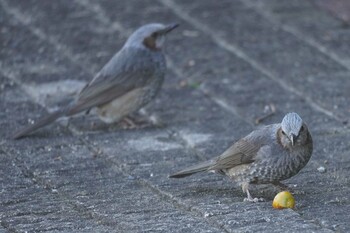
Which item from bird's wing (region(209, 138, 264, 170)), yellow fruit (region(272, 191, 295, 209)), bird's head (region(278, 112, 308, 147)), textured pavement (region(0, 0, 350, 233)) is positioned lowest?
textured pavement (region(0, 0, 350, 233))

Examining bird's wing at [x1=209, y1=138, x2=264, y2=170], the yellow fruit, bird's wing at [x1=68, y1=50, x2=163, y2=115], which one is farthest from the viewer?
bird's wing at [x1=68, y1=50, x2=163, y2=115]

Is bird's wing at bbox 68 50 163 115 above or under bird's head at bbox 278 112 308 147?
under

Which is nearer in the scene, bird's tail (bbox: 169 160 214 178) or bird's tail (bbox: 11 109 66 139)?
bird's tail (bbox: 169 160 214 178)

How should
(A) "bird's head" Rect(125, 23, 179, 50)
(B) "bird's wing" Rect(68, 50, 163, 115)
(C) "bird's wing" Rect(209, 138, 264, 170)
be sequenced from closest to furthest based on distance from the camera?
(C) "bird's wing" Rect(209, 138, 264, 170) < (B) "bird's wing" Rect(68, 50, 163, 115) < (A) "bird's head" Rect(125, 23, 179, 50)

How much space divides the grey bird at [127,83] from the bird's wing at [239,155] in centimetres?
204

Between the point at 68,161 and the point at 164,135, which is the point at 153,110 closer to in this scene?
the point at 164,135

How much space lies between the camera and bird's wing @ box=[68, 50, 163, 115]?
29.3 feet

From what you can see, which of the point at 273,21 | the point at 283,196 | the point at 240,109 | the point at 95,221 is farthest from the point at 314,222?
the point at 273,21

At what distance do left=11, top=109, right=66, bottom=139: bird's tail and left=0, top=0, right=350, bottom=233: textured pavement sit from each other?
2.9 inches

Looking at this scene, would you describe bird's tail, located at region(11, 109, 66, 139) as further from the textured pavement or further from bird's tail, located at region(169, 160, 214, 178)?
bird's tail, located at region(169, 160, 214, 178)

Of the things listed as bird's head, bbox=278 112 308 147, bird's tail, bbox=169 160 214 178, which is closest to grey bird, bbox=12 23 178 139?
bird's tail, bbox=169 160 214 178

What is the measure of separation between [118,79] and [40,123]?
933 mm

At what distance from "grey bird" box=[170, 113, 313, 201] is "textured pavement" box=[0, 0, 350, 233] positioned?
0.15 m

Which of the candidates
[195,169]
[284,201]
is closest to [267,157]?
[284,201]
